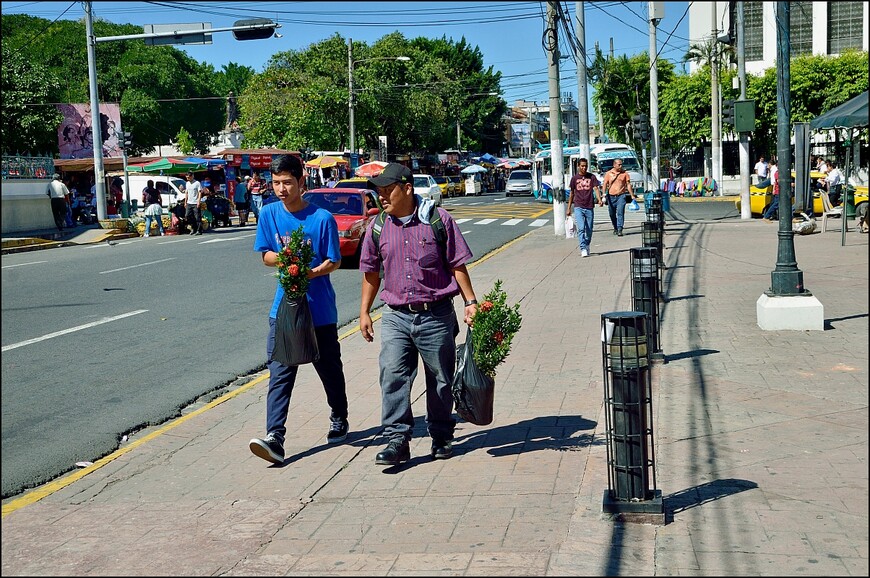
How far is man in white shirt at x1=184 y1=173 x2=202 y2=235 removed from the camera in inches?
1198

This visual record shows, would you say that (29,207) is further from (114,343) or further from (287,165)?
(287,165)

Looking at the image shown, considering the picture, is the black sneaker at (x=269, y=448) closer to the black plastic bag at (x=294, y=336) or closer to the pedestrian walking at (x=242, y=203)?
the black plastic bag at (x=294, y=336)

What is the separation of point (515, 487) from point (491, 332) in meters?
0.96

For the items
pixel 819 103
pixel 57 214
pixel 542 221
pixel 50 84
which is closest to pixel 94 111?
pixel 57 214

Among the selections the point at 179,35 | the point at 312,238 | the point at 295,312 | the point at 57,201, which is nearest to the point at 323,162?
the point at 57,201

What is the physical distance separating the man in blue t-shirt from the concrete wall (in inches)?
920

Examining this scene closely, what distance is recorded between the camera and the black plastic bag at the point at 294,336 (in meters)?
6.09

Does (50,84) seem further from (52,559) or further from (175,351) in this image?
(52,559)

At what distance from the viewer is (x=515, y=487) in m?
5.49

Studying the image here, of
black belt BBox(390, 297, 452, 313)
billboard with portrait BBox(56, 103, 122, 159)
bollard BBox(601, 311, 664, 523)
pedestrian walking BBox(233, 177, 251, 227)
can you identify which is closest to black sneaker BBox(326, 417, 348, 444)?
black belt BBox(390, 297, 452, 313)

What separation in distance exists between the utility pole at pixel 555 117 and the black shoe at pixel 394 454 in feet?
58.4

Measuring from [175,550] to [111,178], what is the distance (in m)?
39.9

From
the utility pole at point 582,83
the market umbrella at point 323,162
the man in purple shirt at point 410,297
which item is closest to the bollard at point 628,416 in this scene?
the man in purple shirt at point 410,297

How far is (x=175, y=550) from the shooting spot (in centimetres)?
474
